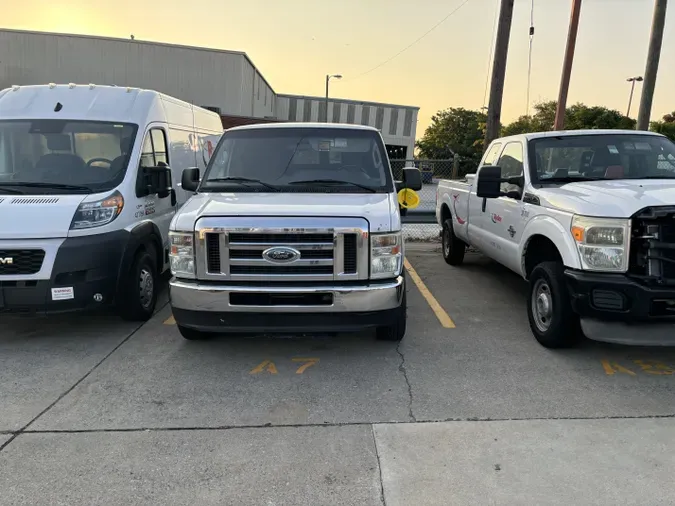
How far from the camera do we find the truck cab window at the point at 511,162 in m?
5.94

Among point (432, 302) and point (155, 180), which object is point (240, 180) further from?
point (432, 302)

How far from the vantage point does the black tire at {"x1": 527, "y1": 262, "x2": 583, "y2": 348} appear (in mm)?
4570

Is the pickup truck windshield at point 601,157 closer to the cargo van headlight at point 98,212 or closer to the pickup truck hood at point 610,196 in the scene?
the pickup truck hood at point 610,196

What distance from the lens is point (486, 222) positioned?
6652mm

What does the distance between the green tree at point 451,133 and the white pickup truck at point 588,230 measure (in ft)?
222

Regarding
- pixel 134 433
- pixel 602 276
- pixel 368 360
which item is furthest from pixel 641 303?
pixel 134 433

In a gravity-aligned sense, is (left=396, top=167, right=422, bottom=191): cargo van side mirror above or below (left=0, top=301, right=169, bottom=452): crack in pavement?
above

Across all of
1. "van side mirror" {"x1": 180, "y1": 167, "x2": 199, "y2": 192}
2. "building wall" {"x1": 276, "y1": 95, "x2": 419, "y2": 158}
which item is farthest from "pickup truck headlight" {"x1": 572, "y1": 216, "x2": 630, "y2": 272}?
"building wall" {"x1": 276, "y1": 95, "x2": 419, "y2": 158}

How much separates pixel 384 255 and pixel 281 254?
846 millimetres

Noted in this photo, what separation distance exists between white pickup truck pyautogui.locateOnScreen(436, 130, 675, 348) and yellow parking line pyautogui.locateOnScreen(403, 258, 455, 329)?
90 cm

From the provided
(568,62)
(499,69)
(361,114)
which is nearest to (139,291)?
(499,69)

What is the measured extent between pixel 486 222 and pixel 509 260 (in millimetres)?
874

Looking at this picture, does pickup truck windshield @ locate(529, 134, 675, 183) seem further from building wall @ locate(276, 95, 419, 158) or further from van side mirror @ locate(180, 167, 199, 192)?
building wall @ locate(276, 95, 419, 158)

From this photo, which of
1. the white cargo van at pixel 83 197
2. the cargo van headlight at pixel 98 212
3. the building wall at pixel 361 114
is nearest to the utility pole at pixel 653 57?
the white cargo van at pixel 83 197
